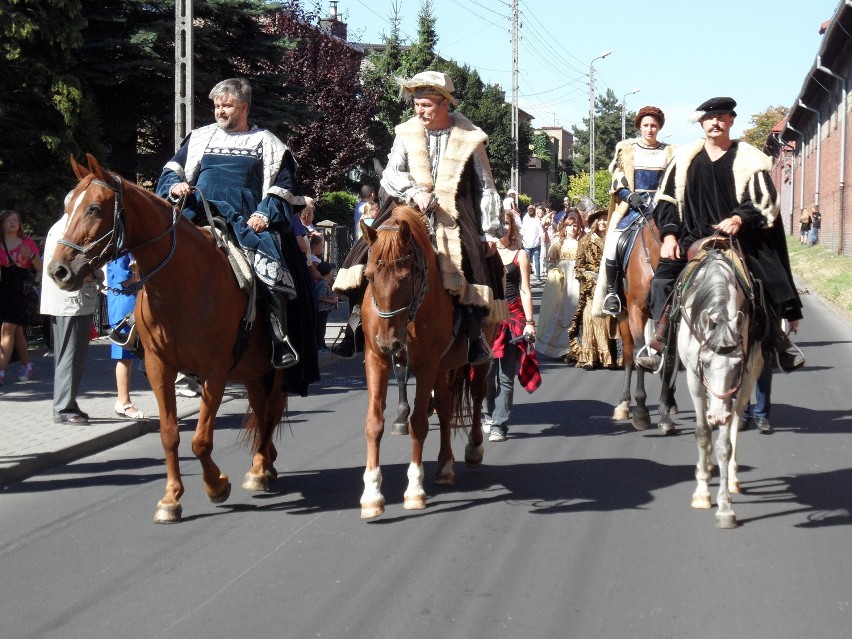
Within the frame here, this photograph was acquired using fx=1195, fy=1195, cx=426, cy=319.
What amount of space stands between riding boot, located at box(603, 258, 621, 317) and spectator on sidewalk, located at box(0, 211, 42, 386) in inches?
256

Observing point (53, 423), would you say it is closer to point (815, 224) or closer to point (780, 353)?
point (780, 353)

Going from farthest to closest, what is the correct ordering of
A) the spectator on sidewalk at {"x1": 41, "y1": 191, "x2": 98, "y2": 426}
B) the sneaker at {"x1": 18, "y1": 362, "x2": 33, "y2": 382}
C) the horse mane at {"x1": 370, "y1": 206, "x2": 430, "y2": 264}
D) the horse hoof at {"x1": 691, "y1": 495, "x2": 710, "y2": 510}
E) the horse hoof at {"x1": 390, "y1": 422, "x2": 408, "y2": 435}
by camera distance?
the sneaker at {"x1": 18, "y1": 362, "x2": 33, "y2": 382} < the spectator on sidewalk at {"x1": 41, "y1": 191, "x2": 98, "y2": 426} < the horse hoof at {"x1": 390, "y1": 422, "x2": 408, "y2": 435} < the horse hoof at {"x1": 691, "y1": 495, "x2": 710, "y2": 510} < the horse mane at {"x1": 370, "y1": 206, "x2": 430, "y2": 264}

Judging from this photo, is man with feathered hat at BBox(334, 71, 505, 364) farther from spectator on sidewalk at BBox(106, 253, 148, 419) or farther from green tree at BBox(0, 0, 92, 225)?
green tree at BBox(0, 0, 92, 225)

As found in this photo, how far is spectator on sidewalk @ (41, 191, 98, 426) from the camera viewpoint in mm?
10812

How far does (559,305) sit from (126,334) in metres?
10.2

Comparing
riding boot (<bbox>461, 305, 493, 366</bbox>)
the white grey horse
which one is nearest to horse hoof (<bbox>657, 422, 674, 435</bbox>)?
the white grey horse

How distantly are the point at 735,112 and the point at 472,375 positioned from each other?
2.75 m

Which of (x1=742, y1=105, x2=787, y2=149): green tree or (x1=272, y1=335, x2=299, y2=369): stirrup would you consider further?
(x1=742, y1=105, x2=787, y2=149): green tree

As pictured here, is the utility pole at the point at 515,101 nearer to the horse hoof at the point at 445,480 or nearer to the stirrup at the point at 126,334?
the horse hoof at the point at 445,480

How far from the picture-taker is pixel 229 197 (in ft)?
26.8

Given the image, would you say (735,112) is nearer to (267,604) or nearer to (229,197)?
(229,197)

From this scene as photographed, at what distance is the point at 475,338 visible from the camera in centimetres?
817

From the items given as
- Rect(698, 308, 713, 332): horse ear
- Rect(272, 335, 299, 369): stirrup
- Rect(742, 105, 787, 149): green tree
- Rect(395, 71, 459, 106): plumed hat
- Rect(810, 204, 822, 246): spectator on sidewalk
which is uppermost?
Rect(742, 105, 787, 149): green tree

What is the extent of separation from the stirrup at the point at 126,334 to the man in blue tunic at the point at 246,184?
863mm
